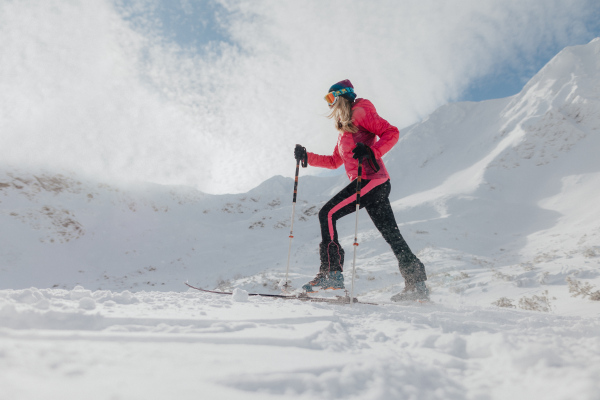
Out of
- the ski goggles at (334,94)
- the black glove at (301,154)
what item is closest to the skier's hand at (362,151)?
the ski goggles at (334,94)

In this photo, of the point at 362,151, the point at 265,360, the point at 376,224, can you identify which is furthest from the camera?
the point at 376,224

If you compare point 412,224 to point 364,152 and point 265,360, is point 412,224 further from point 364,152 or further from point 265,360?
point 265,360

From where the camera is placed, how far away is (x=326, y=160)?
427 cm

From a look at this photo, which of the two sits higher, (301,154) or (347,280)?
(301,154)

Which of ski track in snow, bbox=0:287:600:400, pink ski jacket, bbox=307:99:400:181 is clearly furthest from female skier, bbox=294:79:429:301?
ski track in snow, bbox=0:287:600:400

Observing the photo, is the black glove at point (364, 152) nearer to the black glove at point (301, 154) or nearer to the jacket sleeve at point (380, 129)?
the jacket sleeve at point (380, 129)

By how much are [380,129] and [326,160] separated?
1.08 metres

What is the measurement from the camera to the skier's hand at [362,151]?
3252 mm

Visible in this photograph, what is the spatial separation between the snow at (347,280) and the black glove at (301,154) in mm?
2217

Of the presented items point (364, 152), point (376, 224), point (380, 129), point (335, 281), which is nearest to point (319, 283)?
point (335, 281)

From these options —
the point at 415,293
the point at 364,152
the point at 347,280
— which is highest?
the point at 364,152

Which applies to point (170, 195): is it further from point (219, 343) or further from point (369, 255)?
point (219, 343)

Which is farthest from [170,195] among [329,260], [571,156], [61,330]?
[571,156]

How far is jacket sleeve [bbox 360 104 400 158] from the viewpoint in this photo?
10.9 ft
